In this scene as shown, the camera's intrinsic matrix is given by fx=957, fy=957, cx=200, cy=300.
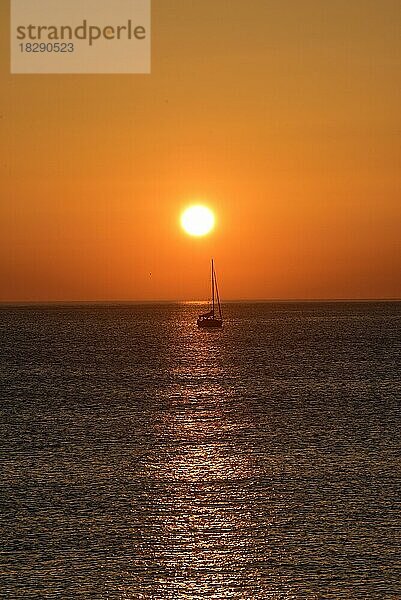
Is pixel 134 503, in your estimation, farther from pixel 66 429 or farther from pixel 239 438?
pixel 66 429

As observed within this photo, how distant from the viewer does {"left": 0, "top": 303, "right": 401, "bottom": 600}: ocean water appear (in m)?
18.1

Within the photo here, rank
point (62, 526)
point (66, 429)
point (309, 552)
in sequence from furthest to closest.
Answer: point (66, 429)
point (62, 526)
point (309, 552)

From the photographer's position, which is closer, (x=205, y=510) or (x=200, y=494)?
(x=205, y=510)

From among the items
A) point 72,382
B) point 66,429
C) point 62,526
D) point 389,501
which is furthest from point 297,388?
point 62,526

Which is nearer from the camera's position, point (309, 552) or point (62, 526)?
point (309, 552)

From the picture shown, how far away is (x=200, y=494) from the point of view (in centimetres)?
2577

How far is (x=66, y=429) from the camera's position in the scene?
42.9 meters

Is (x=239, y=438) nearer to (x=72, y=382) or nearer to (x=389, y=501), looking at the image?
(x=389, y=501)

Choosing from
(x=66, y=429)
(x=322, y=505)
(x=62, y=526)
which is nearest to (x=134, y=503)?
→ (x=62, y=526)

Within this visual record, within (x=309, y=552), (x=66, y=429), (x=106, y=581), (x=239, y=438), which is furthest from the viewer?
(x=66, y=429)

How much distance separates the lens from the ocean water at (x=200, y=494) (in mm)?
18062

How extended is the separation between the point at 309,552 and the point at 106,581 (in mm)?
4413

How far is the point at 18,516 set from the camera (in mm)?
23156

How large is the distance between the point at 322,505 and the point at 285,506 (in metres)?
0.95
